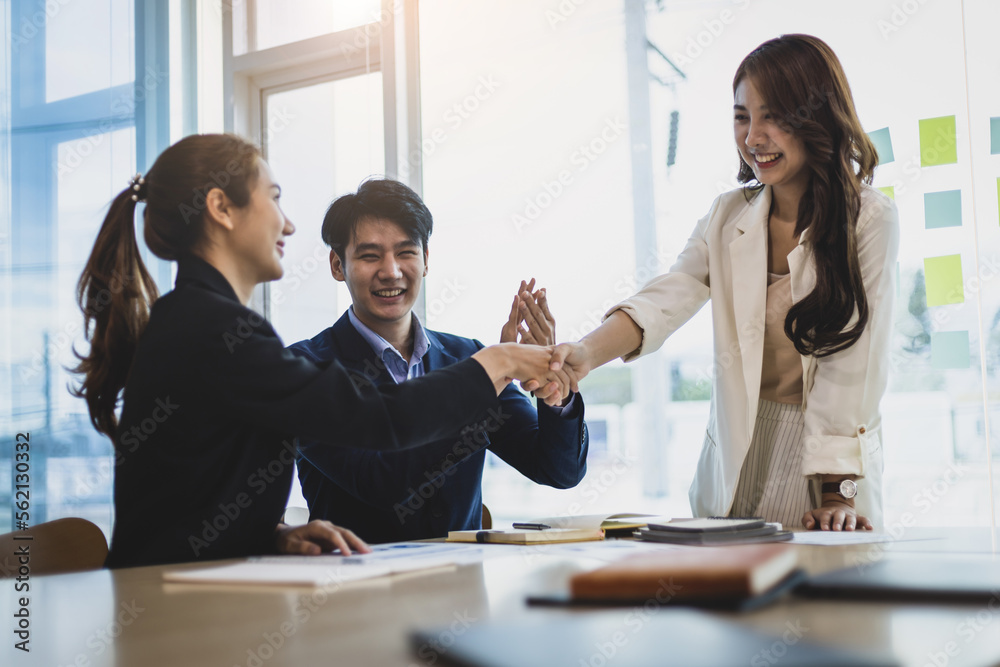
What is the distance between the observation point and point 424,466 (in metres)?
1.77

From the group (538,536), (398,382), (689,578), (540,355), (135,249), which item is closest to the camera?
(689,578)

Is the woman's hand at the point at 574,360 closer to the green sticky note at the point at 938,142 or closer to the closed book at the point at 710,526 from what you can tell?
the closed book at the point at 710,526

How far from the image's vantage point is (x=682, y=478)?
307cm

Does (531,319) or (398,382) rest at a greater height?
(531,319)

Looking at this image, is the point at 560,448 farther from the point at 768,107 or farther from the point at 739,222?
the point at 768,107

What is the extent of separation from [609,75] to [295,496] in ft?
7.23

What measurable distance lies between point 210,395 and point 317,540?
263 millimetres

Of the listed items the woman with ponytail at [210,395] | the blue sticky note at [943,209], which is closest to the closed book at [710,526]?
the woman with ponytail at [210,395]

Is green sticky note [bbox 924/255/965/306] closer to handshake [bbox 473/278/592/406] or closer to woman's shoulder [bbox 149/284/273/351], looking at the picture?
handshake [bbox 473/278/592/406]

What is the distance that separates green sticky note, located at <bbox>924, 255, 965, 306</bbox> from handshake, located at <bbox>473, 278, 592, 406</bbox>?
1329 millimetres

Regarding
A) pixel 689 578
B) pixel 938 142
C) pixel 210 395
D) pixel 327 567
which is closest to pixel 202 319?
pixel 210 395

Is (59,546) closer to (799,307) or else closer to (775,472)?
(775,472)

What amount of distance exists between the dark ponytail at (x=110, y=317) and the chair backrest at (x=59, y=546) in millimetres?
233

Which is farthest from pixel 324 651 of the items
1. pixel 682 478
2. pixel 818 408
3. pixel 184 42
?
pixel 184 42
